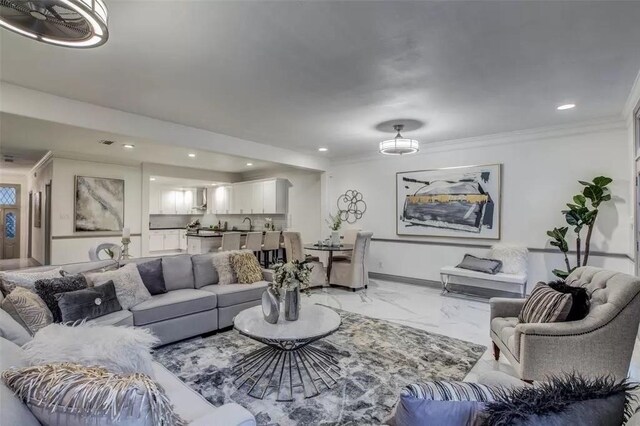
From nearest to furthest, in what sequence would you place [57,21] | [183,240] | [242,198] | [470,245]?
[57,21] → [470,245] → [242,198] → [183,240]

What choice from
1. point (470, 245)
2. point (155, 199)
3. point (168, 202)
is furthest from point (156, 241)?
point (470, 245)

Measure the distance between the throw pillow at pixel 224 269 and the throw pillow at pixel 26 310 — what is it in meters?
1.79

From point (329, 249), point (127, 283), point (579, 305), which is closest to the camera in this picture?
point (579, 305)

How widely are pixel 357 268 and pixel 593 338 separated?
3744mm

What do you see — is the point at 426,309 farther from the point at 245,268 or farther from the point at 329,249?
the point at 245,268

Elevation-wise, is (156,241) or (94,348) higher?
(94,348)

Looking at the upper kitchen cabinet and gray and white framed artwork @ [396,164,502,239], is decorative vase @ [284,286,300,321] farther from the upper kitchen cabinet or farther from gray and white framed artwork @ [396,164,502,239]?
the upper kitchen cabinet

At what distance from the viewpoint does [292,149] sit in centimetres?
639

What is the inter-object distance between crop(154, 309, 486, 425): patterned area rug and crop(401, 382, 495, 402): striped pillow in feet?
4.59

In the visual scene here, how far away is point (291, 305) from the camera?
2.72 m

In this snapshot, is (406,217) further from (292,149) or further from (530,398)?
(530,398)

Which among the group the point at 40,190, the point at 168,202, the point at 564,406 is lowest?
the point at 564,406

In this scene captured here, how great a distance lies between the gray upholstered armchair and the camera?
210 centimetres

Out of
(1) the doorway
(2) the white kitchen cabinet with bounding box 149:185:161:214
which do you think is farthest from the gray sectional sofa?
(1) the doorway
